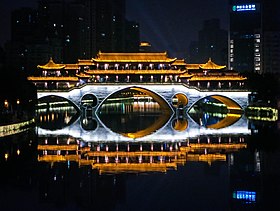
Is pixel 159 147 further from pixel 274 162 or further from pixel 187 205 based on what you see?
pixel 187 205

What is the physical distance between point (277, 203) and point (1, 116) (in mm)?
22018

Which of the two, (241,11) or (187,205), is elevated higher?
(241,11)

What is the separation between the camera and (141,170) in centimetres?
2042

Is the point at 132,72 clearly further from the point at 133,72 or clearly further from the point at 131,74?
the point at 131,74

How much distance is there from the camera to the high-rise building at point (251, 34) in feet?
306

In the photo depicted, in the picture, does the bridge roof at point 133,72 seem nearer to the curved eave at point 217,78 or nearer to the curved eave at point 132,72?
the curved eave at point 132,72

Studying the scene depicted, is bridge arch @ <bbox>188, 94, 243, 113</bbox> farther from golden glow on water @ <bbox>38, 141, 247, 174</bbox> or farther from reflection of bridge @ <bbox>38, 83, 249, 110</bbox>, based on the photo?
golden glow on water @ <bbox>38, 141, 247, 174</bbox>

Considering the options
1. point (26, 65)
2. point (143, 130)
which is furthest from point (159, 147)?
point (26, 65)

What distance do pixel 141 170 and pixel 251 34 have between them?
265 feet

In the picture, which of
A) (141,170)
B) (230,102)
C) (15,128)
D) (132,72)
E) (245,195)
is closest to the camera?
(245,195)

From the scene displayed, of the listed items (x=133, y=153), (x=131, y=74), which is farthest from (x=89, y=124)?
(x=133, y=153)

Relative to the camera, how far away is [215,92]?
166 ft

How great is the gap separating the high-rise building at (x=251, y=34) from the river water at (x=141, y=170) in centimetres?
6159

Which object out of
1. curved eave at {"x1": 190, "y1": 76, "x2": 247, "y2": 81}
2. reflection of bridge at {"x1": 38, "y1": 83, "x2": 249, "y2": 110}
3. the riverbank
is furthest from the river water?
curved eave at {"x1": 190, "y1": 76, "x2": 247, "y2": 81}
